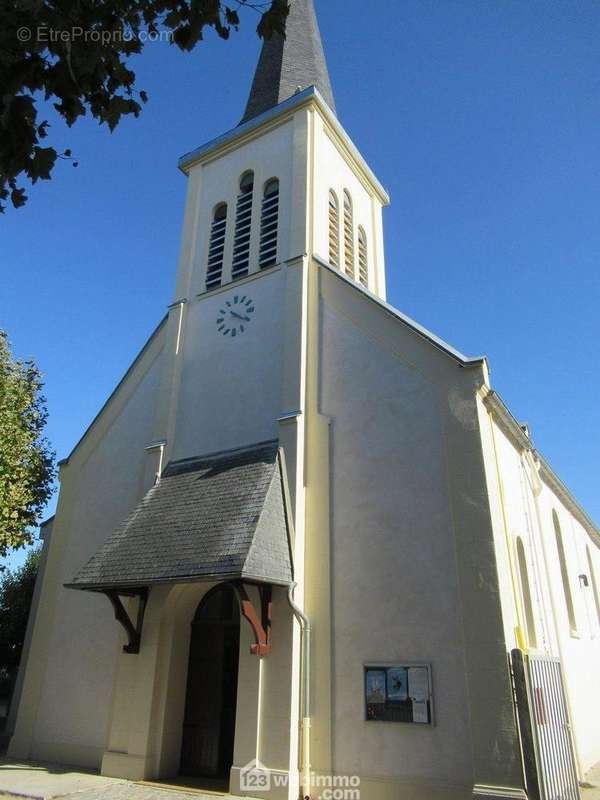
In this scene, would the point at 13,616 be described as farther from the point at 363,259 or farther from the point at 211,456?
the point at 363,259

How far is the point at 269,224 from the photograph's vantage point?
1490cm

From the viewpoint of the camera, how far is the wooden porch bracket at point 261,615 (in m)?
9.41

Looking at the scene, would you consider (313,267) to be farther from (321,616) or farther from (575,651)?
(575,651)

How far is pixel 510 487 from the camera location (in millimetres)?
11727

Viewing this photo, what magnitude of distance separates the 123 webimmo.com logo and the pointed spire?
16.0 meters

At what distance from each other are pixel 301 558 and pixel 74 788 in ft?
16.4

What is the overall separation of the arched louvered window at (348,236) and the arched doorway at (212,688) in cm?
878

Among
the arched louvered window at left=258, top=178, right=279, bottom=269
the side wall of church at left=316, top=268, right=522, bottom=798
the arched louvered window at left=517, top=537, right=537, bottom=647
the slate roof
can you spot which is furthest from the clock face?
the arched louvered window at left=517, top=537, right=537, bottom=647

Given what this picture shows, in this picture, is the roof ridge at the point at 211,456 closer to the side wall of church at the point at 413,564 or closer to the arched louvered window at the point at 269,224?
the side wall of church at the point at 413,564

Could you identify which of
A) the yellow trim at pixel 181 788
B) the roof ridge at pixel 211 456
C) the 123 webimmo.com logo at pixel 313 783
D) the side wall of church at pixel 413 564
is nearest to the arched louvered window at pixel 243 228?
the side wall of church at pixel 413 564

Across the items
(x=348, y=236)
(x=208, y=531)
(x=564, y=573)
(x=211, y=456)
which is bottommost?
(x=208, y=531)

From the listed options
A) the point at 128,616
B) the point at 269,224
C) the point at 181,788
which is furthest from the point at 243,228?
the point at 181,788

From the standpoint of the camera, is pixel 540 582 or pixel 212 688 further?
pixel 540 582

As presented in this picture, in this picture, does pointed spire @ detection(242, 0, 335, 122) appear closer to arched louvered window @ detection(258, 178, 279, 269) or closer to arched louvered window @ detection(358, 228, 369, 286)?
arched louvered window @ detection(258, 178, 279, 269)
